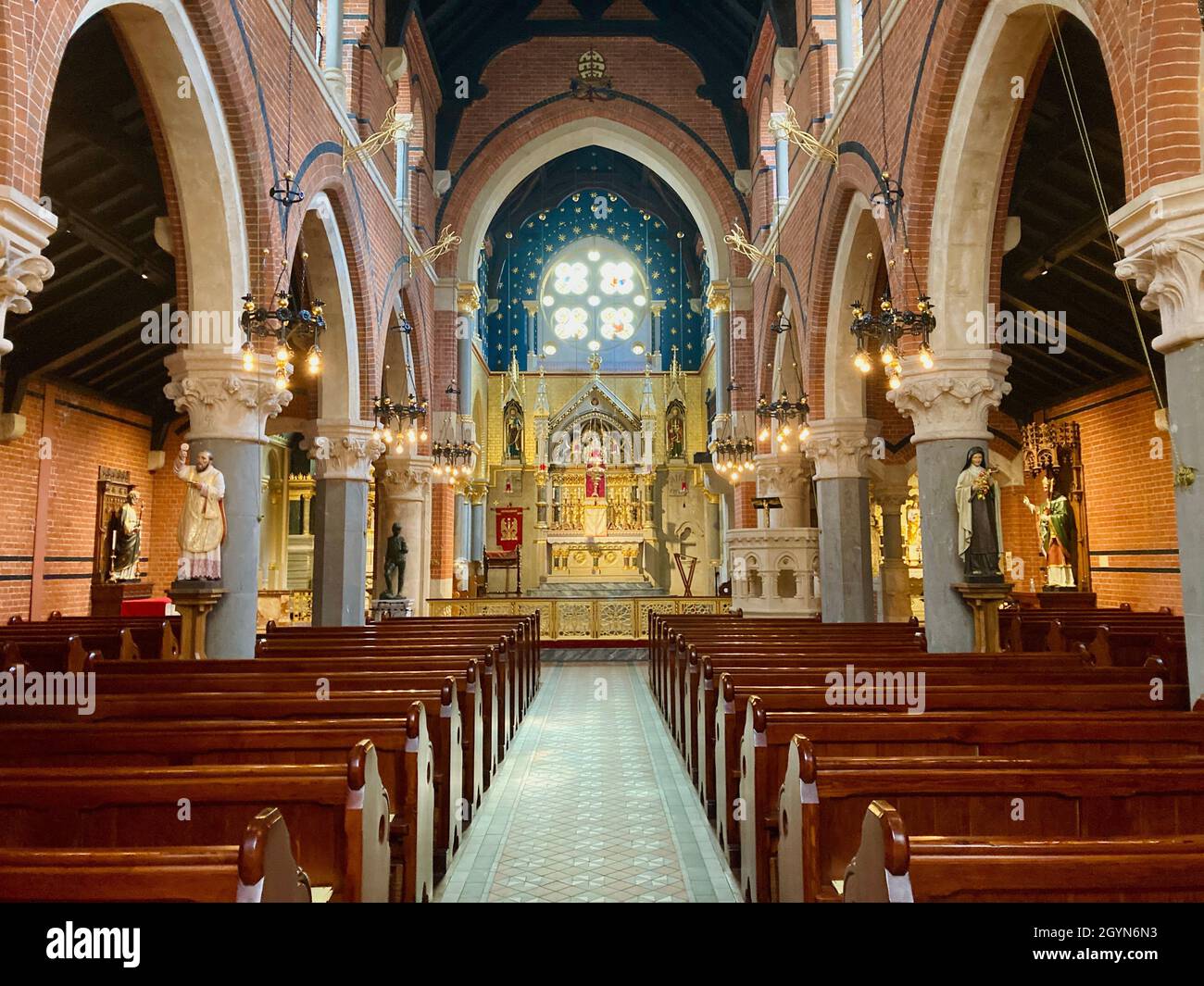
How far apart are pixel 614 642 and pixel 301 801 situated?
13044 millimetres

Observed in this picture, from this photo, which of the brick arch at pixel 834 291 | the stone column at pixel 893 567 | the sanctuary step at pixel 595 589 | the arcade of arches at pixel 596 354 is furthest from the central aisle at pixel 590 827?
the sanctuary step at pixel 595 589

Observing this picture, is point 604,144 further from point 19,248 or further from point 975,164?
point 19,248

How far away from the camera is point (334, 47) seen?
38.3ft

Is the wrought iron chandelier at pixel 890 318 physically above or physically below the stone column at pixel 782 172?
below

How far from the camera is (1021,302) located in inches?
481

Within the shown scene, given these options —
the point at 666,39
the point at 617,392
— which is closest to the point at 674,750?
the point at 666,39

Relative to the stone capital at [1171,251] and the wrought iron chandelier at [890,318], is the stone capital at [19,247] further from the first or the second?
the wrought iron chandelier at [890,318]

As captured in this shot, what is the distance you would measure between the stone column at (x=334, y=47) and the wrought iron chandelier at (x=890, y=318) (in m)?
7.18

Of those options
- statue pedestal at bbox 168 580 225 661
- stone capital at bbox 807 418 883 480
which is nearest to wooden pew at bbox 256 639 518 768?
statue pedestal at bbox 168 580 225 661

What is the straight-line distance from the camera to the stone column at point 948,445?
7.70 metres

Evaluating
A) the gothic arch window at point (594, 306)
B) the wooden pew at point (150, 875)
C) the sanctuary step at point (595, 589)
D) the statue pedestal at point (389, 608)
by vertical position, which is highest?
the gothic arch window at point (594, 306)

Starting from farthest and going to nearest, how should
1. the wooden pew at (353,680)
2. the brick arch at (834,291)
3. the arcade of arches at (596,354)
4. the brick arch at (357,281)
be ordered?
the brick arch at (357,281) → the brick arch at (834,291) → the arcade of arches at (596,354) → the wooden pew at (353,680)

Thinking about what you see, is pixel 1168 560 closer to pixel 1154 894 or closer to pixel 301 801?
pixel 1154 894

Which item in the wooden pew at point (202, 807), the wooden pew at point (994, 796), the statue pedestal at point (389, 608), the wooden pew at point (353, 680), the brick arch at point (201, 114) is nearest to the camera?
the wooden pew at point (202, 807)
